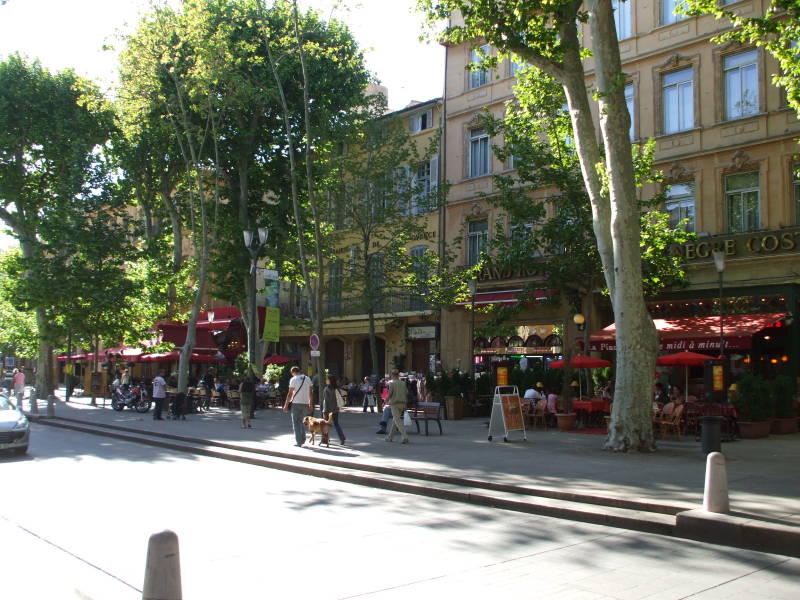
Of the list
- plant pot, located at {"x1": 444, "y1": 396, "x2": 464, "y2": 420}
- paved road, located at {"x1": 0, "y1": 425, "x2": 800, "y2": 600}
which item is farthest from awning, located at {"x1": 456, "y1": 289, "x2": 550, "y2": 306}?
paved road, located at {"x1": 0, "y1": 425, "x2": 800, "y2": 600}

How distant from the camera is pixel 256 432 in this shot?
1934 cm

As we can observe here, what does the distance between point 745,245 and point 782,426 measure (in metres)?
6.02

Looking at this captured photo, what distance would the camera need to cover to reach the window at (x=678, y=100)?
76.0 feet

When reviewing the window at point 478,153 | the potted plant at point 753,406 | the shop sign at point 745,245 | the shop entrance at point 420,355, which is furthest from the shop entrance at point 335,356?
the potted plant at point 753,406

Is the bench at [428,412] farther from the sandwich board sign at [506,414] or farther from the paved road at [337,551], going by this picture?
the paved road at [337,551]

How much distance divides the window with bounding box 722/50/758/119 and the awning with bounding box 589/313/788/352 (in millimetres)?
6435

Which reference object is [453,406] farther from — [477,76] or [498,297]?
[477,76]

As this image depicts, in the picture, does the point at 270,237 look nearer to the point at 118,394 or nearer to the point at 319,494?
the point at 118,394

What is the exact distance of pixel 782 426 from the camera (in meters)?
17.6

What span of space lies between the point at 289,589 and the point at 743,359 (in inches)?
785

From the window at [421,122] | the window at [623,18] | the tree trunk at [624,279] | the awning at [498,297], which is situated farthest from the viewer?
the window at [421,122]

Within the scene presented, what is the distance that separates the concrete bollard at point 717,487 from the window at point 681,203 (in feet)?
53.7

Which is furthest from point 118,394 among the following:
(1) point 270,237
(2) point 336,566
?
(2) point 336,566

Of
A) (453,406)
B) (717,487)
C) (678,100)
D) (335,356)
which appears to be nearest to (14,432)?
(717,487)
